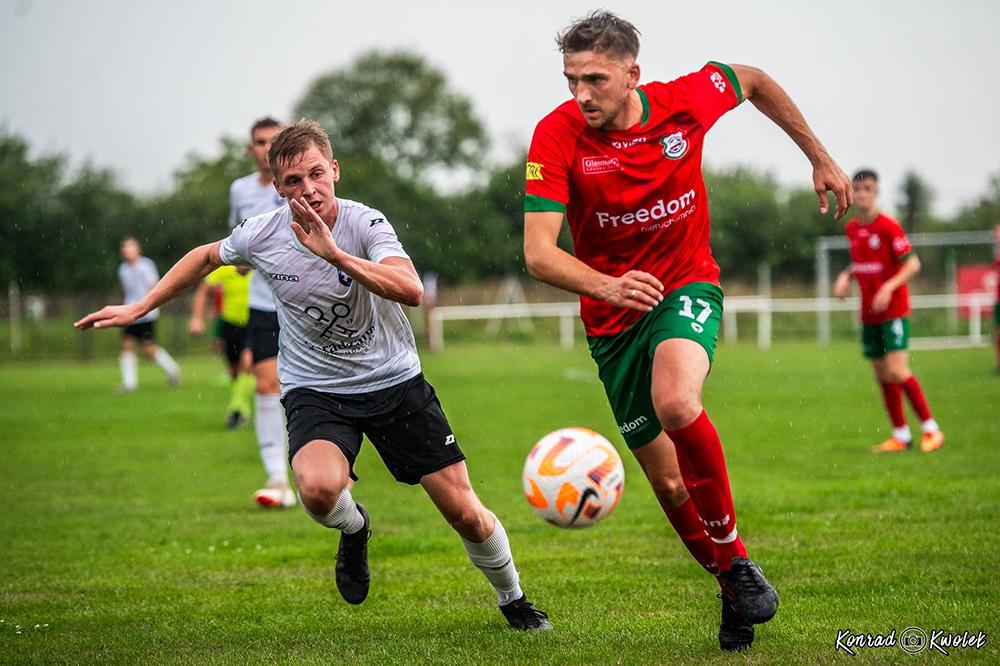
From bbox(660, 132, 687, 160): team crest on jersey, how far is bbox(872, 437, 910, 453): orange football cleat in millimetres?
6476

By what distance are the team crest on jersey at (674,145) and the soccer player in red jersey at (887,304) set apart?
648cm

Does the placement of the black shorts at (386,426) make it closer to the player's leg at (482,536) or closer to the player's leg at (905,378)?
the player's leg at (482,536)

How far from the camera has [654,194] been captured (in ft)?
15.8

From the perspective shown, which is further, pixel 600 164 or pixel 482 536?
pixel 482 536

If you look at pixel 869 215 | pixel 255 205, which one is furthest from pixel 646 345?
pixel 869 215

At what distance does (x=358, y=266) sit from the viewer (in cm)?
448

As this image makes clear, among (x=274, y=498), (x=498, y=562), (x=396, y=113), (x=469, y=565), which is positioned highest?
(x=396, y=113)

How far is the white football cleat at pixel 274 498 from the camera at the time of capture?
8.58 metres

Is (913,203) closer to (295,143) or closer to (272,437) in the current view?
(272,437)

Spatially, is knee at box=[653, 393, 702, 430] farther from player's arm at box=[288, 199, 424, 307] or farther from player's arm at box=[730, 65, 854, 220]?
player's arm at box=[730, 65, 854, 220]

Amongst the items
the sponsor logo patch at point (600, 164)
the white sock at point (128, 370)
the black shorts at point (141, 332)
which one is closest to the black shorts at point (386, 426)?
the sponsor logo patch at point (600, 164)

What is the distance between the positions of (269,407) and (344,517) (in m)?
3.65

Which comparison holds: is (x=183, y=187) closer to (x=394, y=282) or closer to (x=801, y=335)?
(x=801, y=335)

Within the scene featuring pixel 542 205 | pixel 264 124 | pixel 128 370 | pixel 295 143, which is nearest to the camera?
pixel 542 205
